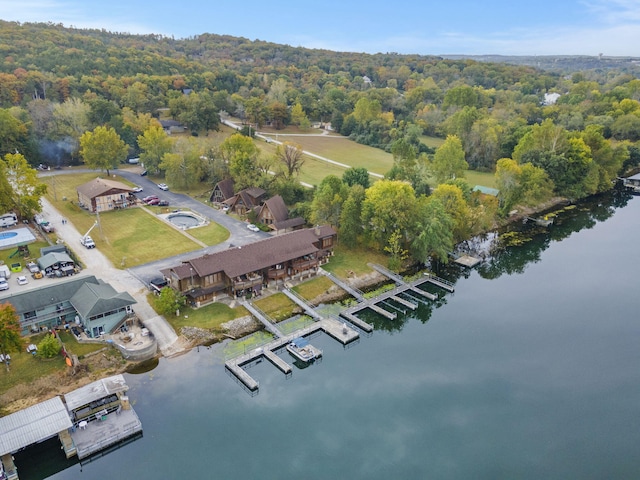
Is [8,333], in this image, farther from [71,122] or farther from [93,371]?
[71,122]

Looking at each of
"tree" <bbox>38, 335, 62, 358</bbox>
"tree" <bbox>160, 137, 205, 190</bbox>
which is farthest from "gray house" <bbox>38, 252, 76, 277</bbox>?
"tree" <bbox>160, 137, 205, 190</bbox>

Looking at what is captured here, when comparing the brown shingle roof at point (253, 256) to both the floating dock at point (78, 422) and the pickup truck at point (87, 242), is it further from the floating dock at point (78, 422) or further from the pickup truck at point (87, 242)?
the pickup truck at point (87, 242)

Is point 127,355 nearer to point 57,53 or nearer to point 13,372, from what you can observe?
point 13,372

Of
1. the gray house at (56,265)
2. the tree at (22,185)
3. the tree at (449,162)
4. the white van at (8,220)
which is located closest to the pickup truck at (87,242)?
the gray house at (56,265)

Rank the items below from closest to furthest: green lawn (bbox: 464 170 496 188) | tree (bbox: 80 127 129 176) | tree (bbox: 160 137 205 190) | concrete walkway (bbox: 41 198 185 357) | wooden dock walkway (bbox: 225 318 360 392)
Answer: wooden dock walkway (bbox: 225 318 360 392)
concrete walkway (bbox: 41 198 185 357)
tree (bbox: 160 137 205 190)
tree (bbox: 80 127 129 176)
green lawn (bbox: 464 170 496 188)

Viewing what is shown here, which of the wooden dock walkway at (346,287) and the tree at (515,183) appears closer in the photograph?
the wooden dock walkway at (346,287)

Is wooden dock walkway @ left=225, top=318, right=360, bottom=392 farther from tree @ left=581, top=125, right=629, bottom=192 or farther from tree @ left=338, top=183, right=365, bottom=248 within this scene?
tree @ left=581, top=125, right=629, bottom=192

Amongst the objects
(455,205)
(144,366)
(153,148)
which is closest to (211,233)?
(144,366)
